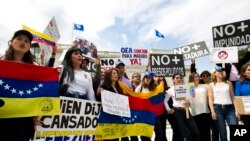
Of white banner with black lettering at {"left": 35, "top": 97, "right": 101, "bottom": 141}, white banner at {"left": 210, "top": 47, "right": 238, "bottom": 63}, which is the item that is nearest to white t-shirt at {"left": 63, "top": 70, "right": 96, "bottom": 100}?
white banner with black lettering at {"left": 35, "top": 97, "right": 101, "bottom": 141}

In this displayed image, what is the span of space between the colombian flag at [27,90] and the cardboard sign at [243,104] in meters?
3.52

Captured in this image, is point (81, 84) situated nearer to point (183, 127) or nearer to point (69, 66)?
point (69, 66)

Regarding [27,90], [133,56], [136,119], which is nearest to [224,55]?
[136,119]

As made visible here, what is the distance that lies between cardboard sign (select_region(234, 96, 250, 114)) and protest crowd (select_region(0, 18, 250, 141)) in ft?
0.19

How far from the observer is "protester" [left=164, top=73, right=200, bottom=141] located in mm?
7773

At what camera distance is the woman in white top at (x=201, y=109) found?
8070mm

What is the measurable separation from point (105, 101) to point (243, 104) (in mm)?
2615

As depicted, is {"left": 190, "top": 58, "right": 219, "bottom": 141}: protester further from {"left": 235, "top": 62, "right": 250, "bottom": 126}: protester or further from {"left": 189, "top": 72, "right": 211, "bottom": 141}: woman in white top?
{"left": 235, "top": 62, "right": 250, "bottom": 126}: protester

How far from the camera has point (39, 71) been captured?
4.59m

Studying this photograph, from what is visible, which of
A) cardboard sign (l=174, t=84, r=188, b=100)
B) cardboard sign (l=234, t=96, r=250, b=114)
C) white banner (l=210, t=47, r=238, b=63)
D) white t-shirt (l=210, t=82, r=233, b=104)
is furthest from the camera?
white banner (l=210, t=47, r=238, b=63)

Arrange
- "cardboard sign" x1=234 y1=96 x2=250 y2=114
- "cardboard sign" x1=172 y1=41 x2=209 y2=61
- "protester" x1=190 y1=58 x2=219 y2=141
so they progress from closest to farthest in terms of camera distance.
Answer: "cardboard sign" x1=234 y1=96 x2=250 y2=114 < "protester" x1=190 y1=58 x2=219 y2=141 < "cardboard sign" x1=172 y1=41 x2=209 y2=61

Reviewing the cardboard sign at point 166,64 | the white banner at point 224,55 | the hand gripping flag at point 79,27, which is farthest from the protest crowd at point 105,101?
the hand gripping flag at point 79,27

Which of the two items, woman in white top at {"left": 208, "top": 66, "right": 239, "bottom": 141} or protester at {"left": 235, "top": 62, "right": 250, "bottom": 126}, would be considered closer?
protester at {"left": 235, "top": 62, "right": 250, "bottom": 126}

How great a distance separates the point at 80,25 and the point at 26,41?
12.9m
